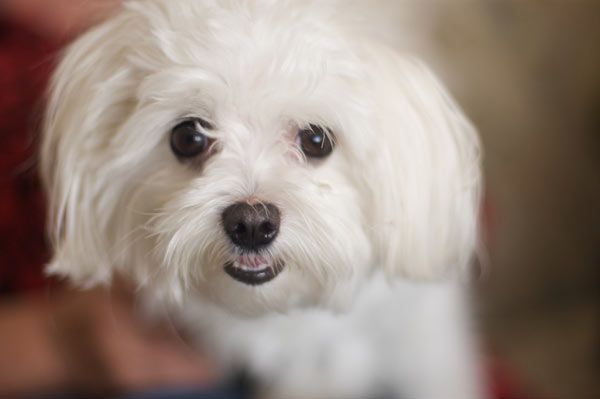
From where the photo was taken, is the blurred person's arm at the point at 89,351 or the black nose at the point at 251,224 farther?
the blurred person's arm at the point at 89,351

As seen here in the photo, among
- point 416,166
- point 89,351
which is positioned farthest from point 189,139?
point 89,351

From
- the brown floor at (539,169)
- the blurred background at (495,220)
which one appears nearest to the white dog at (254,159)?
the blurred background at (495,220)

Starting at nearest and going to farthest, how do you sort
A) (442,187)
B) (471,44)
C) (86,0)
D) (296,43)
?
(296,43)
(442,187)
(86,0)
(471,44)

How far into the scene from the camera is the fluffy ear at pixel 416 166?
0.93 meters

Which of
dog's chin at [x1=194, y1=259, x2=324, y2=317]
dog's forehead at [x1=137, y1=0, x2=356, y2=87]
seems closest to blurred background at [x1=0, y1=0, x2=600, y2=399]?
dog's forehead at [x1=137, y1=0, x2=356, y2=87]

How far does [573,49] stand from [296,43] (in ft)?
3.25

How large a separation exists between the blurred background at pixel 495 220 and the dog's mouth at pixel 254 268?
461 mm

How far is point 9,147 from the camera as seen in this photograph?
1.30 m

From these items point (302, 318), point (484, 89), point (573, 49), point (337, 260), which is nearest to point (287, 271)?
point (337, 260)

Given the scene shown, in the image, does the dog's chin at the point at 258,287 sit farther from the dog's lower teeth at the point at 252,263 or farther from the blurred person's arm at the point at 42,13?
the blurred person's arm at the point at 42,13

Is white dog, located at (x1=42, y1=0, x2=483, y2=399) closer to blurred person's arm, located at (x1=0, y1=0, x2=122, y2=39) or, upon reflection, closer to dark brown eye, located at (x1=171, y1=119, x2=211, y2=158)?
dark brown eye, located at (x1=171, y1=119, x2=211, y2=158)

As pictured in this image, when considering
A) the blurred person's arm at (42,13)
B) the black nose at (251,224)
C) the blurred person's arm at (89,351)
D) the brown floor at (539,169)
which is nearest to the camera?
the black nose at (251,224)

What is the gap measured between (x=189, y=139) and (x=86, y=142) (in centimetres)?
16

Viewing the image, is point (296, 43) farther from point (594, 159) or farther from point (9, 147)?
point (594, 159)
